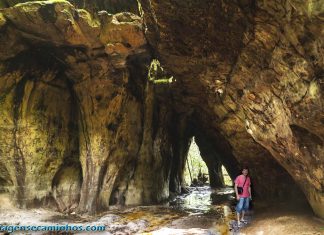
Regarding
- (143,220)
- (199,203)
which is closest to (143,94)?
(199,203)

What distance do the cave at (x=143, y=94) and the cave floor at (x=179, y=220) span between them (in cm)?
80

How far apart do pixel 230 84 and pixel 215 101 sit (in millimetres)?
2416

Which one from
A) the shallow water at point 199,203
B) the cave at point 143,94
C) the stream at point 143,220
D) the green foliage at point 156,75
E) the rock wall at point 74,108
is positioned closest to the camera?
the cave at point 143,94

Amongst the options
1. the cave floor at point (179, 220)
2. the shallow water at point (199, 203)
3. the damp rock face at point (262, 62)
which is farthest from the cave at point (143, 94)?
the shallow water at point (199, 203)

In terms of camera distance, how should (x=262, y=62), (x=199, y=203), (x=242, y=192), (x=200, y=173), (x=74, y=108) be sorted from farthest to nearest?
(x=200, y=173), (x=199, y=203), (x=74, y=108), (x=242, y=192), (x=262, y=62)

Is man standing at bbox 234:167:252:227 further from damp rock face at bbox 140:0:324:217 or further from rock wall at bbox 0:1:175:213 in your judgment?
rock wall at bbox 0:1:175:213

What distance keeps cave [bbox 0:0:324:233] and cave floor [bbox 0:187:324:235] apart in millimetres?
802

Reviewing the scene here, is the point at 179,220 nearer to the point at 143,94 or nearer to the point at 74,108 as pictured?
the point at 143,94

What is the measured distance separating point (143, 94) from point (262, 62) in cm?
878

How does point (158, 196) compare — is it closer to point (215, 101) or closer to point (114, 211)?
point (114, 211)

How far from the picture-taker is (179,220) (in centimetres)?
1238

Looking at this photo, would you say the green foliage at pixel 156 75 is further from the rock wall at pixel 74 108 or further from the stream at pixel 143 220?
the stream at pixel 143 220

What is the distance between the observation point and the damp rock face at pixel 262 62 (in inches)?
314

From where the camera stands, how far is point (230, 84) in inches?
462
